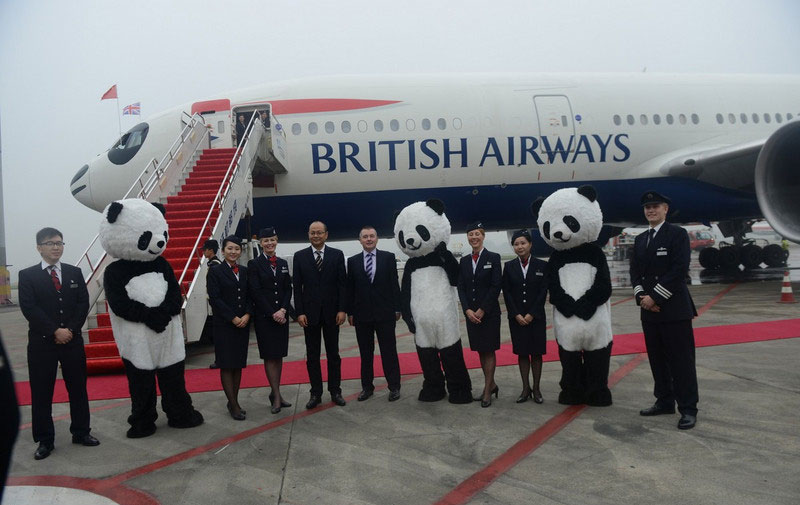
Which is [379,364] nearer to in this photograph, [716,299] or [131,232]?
[131,232]

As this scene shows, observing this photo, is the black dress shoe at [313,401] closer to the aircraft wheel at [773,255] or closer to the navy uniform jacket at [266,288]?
the navy uniform jacket at [266,288]

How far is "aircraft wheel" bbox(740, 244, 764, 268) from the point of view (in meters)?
16.9

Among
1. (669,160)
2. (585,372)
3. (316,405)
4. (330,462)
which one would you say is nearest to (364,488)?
(330,462)

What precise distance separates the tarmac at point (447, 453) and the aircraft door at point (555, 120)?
22.8 ft

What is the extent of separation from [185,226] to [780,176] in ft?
28.2

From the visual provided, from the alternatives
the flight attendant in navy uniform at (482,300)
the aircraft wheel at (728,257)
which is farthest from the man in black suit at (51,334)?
the aircraft wheel at (728,257)

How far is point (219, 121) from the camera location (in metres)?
11.5

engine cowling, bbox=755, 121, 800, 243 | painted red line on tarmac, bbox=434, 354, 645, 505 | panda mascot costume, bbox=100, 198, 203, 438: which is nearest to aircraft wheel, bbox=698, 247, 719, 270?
engine cowling, bbox=755, 121, 800, 243

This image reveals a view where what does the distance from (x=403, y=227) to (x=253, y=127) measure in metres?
5.62

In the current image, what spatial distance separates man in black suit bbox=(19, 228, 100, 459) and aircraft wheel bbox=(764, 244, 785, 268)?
61.9 ft

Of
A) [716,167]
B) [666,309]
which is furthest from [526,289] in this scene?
[716,167]

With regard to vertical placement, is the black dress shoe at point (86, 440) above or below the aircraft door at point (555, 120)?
below

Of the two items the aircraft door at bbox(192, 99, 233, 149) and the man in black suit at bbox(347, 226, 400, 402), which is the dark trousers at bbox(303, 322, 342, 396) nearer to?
the man in black suit at bbox(347, 226, 400, 402)

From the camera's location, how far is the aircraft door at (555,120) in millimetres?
11695
